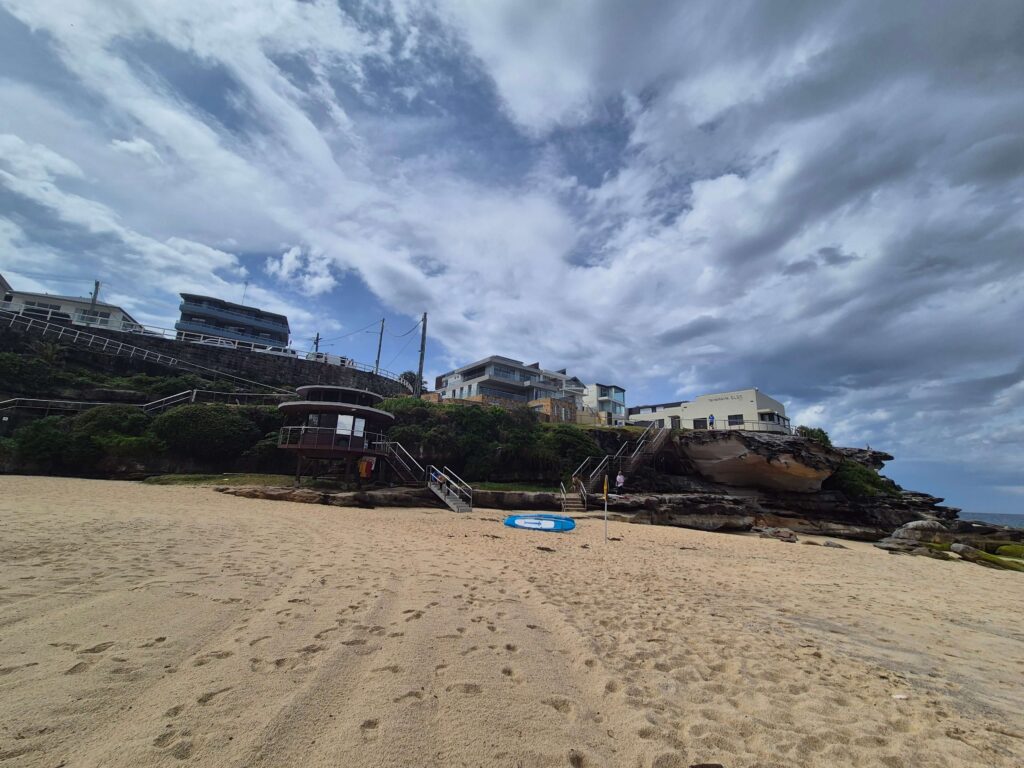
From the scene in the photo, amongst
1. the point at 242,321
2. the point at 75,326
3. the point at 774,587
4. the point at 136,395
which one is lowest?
the point at 774,587

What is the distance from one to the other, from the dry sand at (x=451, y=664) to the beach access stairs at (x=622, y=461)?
19.5m

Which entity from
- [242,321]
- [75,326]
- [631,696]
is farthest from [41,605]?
[242,321]

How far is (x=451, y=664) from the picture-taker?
403cm

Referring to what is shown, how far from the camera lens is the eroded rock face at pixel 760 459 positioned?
102 feet

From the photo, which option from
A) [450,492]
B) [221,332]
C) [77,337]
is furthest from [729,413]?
[221,332]

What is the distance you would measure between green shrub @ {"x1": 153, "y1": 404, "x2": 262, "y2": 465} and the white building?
3973 cm

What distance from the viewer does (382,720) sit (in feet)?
10.0

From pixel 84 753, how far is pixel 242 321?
74444mm

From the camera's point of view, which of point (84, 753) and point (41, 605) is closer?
point (84, 753)

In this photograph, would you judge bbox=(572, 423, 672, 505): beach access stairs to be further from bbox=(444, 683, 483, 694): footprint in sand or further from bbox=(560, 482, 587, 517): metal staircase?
bbox=(444, 683, 483, 694): footprint in sand

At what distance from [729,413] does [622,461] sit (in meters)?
25.0

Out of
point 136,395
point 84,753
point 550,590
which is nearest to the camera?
point 84,753

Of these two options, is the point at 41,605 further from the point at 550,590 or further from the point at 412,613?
the point at 550,590

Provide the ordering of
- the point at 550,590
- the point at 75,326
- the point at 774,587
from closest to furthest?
the point at 550,590 → the point at 774,587 → the point at 75,326
